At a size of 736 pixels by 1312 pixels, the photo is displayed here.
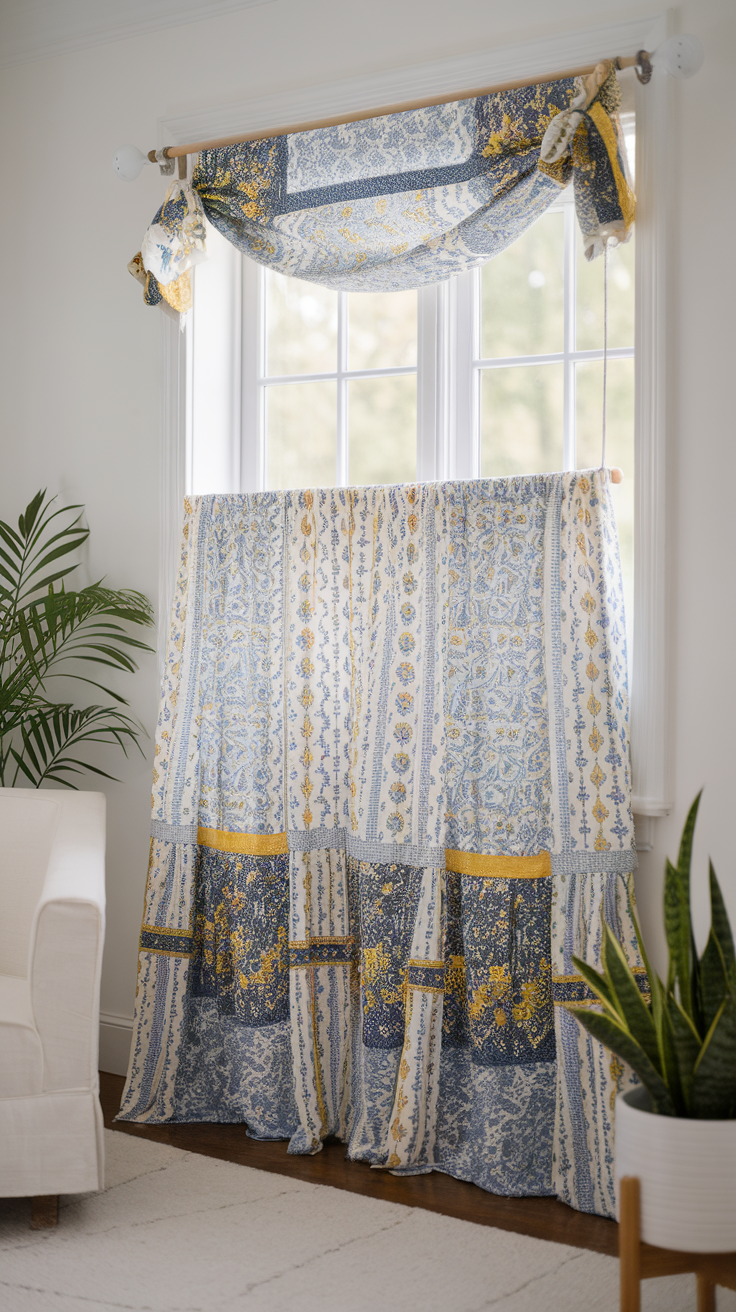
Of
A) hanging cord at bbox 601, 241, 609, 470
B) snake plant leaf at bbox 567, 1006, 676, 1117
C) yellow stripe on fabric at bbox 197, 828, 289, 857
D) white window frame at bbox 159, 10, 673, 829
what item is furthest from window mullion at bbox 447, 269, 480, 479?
snake plant leaf at bbox 567, 1006, 676, 1117

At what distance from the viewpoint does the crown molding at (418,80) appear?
93.2 inches

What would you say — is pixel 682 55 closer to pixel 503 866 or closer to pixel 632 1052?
pixel 503 866

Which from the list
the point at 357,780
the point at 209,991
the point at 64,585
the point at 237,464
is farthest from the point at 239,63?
the point at 209,991

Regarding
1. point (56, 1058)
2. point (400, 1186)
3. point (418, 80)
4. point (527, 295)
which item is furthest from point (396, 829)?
point (418, 80)

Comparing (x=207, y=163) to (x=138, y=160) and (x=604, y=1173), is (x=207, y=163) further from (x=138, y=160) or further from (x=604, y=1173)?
(x=604, y=1173)

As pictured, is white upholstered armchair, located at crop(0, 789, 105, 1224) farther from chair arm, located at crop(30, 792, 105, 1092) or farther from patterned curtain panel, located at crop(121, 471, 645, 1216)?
patterned curtain panel, located at crop(121, 471, 645, 1216)

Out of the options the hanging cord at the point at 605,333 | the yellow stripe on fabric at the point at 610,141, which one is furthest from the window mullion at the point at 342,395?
the yellow stripe on fabric at the point at 610,141

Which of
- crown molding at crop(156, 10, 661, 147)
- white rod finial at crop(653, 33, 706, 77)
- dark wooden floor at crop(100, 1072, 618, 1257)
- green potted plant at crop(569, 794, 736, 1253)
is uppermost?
crown molding at crop(156, 10, 661, 147)

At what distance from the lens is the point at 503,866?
2.40m

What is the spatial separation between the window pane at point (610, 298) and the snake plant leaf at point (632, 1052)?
160 cm

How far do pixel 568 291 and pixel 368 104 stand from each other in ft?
2.21

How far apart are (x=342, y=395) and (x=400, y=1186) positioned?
1928 mm

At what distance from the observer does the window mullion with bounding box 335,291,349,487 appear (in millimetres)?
2896

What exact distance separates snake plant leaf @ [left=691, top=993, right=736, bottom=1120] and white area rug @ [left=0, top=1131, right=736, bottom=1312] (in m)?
0.55
